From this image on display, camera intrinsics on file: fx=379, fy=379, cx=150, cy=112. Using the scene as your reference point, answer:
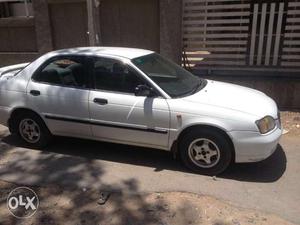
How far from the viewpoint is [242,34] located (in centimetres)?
829

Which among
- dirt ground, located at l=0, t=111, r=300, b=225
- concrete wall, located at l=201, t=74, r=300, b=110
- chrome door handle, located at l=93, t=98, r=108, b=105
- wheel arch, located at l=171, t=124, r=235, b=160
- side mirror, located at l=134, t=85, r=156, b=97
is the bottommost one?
dirt ground, located at l=0, t=111, r=300, b=225

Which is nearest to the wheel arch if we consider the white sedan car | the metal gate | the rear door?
the white sedan car

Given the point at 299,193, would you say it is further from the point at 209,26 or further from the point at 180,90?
the point at 209,26

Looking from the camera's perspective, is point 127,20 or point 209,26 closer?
point 209,26

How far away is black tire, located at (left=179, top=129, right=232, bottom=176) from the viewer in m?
4.63

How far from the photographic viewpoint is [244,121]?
179 inches

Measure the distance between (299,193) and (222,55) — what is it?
466 cm

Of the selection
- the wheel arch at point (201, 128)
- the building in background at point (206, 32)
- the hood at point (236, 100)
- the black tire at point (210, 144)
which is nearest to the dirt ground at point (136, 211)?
the black tire at point (210, 144)

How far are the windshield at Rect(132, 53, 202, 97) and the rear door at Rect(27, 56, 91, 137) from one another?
0.85 metres

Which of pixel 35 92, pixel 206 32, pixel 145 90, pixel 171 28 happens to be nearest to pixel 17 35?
pixel 171 28

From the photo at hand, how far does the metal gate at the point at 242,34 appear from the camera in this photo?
807 cm

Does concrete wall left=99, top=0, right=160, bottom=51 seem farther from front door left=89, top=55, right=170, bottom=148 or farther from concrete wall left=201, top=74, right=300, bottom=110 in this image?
front door left=89, top=55, right=170, bottom=148

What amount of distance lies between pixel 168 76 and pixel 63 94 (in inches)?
59.0

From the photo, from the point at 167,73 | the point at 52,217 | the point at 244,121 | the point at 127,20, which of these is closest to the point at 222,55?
the point at 127,20
